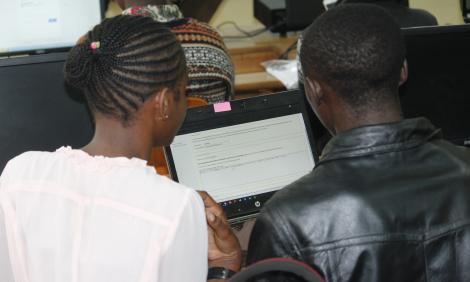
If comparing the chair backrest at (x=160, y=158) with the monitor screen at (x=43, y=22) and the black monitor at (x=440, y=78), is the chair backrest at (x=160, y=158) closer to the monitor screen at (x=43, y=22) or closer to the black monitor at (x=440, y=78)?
the black monitor at (x=440, y=78)

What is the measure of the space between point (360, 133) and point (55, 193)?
0.42m

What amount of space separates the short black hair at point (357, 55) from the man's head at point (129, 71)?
0.22 meters

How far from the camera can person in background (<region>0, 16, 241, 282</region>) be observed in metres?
0.86

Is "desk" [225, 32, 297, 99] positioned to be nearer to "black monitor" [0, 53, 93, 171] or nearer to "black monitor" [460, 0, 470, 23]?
"black monitor" [460, 0, 470, 23]

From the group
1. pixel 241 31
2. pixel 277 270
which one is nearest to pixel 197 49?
pixel 277 270

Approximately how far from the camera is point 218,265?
1.11 meters

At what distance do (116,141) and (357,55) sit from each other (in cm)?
36

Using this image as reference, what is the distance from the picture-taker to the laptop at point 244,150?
1.26m

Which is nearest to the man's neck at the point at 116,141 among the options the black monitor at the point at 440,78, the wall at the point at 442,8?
the black monitor at the point at 440,78

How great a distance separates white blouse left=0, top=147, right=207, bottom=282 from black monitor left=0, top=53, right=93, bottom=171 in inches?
19.1

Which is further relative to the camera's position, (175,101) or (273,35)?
(273,35)

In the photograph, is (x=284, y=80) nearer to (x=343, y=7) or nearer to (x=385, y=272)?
(x=343, y=7)

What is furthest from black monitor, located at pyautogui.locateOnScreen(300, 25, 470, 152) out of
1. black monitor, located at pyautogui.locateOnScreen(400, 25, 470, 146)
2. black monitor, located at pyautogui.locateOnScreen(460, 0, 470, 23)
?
black monitor, located at pyautogui.locateOnScreen(460, 0, 470, 23)

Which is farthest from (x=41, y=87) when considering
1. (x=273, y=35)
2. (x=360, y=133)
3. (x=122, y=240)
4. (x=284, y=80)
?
(x=273, y=35)
